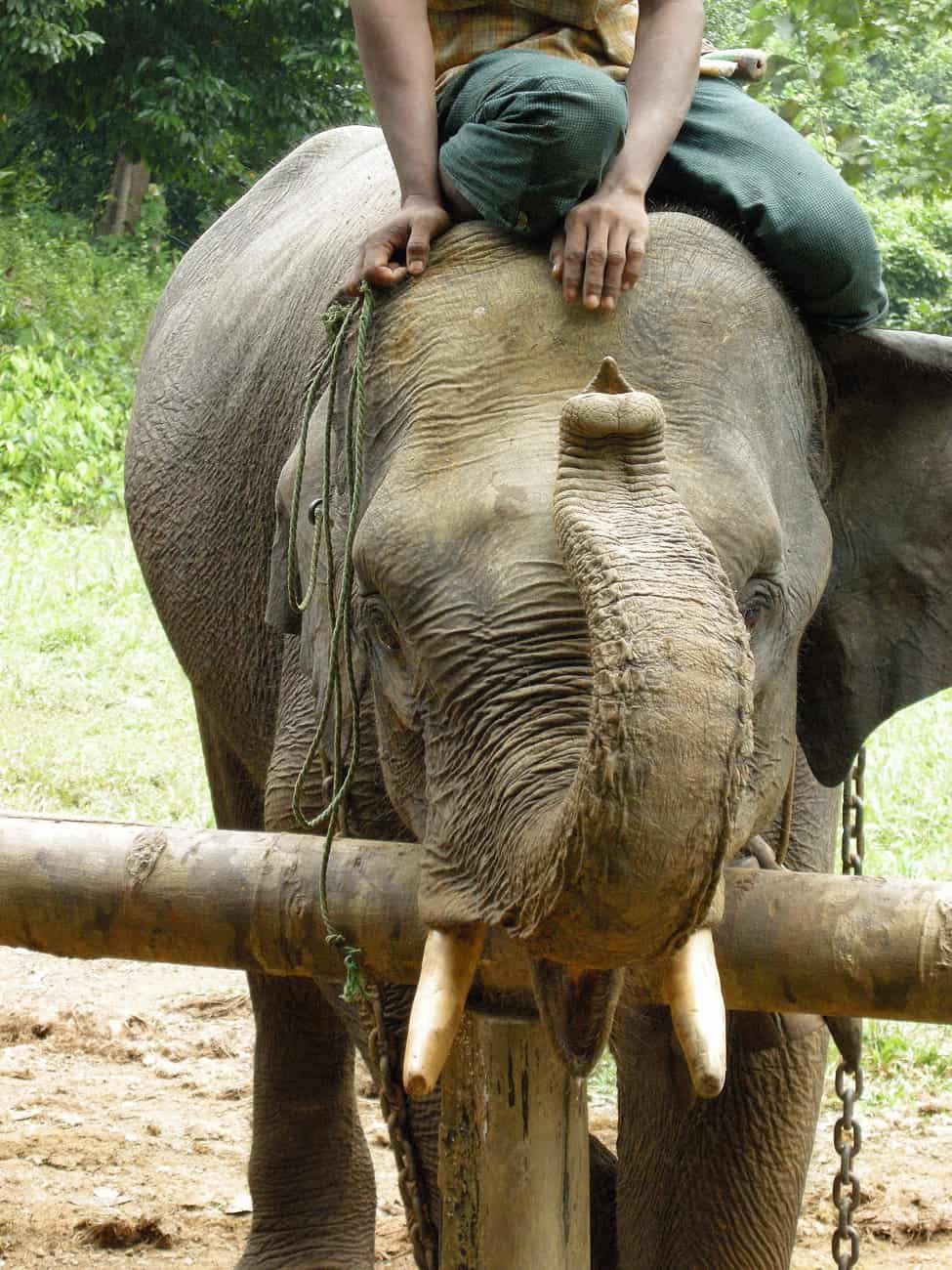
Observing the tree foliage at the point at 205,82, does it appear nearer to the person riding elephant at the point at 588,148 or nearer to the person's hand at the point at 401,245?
the person riding elephant at the point at 588,148

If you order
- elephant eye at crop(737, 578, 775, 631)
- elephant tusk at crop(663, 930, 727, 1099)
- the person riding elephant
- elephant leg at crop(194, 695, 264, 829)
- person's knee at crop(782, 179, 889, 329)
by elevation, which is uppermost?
the person riding elephant

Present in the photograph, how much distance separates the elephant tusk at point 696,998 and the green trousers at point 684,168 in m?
1.05

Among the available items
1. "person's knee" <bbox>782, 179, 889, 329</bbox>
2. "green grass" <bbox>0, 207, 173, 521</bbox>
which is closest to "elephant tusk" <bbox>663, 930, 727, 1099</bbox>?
"person's knee" <bbox>782, 179, 889, 329</bbox>

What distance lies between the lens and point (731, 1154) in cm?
319

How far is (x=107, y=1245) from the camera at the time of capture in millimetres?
4184

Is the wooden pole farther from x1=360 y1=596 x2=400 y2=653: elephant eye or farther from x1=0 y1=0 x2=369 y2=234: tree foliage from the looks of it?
x1=0 y1=0 x2=369 y2=234: tree foliage

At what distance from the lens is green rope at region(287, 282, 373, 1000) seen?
2385 mm

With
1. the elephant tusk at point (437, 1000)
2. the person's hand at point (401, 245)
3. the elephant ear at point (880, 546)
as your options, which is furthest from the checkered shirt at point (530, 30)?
the elephant tusk at point (437, 1000)

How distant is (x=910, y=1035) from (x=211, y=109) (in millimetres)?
14216

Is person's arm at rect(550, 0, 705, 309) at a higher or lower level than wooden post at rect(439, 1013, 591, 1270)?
higher

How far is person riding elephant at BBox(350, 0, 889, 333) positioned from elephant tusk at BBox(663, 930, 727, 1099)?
926 millimetres

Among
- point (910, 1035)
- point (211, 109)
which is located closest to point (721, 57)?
point (910, 1035)

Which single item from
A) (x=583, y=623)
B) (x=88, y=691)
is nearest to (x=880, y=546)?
(x=583, y=623)

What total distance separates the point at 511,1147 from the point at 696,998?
1.65 feet
